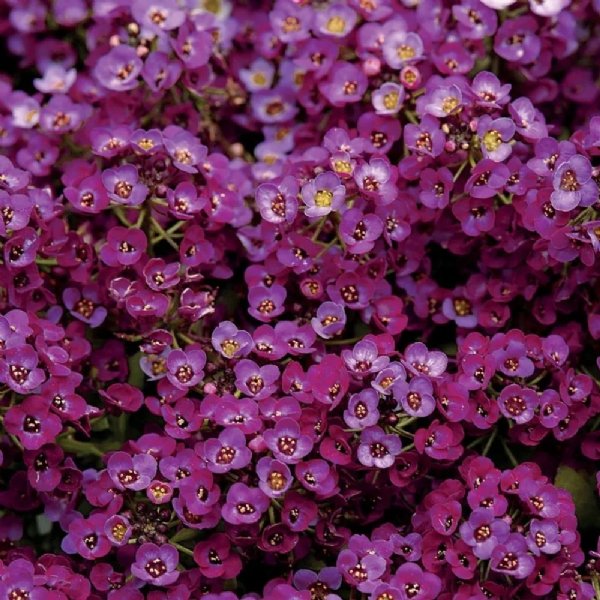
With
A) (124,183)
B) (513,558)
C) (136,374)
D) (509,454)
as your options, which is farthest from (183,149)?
(513,558)

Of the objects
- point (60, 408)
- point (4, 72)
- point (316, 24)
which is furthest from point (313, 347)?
point (4, 72)

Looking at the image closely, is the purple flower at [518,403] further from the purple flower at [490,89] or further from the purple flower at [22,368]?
the purple flower at [22,368]

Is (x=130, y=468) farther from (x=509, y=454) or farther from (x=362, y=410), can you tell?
(x=509, y=454)

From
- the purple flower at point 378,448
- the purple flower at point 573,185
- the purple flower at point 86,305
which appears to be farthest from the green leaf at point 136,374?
the purple flower at point 573,185

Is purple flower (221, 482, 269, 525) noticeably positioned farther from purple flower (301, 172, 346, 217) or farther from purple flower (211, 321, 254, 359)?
purple flower (301, 172, 346, 217)

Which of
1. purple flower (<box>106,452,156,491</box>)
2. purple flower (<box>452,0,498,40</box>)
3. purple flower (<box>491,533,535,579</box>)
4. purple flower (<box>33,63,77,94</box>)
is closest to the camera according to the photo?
purple flower (<box>491,533,535,579</box>)

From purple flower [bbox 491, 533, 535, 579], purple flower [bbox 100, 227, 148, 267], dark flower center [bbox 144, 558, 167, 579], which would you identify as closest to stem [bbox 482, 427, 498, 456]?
purple flower [bbox 491, 533, 535, 579]

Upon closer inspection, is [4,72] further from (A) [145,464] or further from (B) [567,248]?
(B) [567,248]
